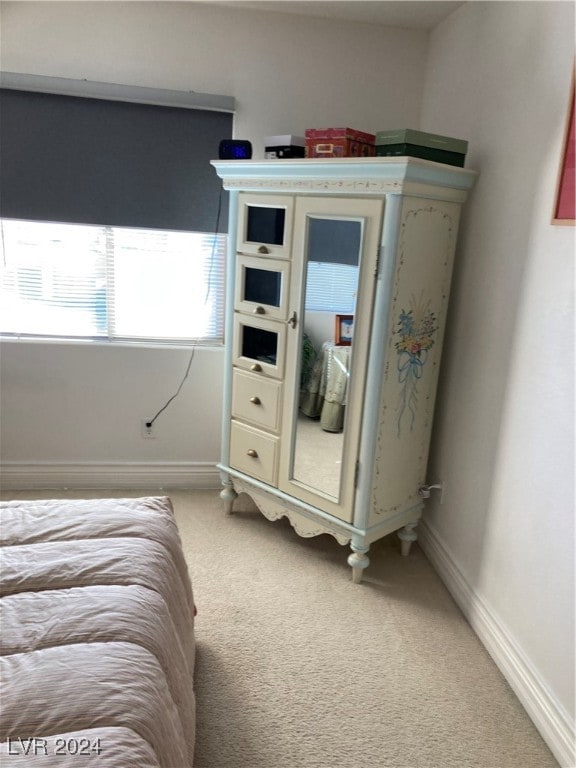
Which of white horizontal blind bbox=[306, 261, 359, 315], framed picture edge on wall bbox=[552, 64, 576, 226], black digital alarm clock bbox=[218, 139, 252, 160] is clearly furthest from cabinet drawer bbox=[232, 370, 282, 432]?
framed picture edge on wall bbox=[552, 64, 576, 226]

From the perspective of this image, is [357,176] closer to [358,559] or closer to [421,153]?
[421,153]

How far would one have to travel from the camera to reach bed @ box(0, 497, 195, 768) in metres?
0.97

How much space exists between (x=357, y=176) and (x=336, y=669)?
1690 millimetres

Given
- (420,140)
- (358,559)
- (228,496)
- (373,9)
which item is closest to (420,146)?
(420,140)

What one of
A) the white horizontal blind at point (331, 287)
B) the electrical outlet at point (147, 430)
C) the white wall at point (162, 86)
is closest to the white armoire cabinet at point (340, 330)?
the white horizontal blind at point (331, 287)

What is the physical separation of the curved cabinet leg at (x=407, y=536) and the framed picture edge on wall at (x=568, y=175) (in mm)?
1422

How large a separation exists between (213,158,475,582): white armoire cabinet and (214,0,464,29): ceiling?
808 millimetres

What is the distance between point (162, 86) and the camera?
8.59ft

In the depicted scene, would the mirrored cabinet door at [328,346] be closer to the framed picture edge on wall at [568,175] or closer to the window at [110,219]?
the framed picture edge on wall at [568,175]

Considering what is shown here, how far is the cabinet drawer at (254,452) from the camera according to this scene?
2514 millimetres

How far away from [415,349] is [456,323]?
0.29m

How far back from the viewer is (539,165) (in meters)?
1.82

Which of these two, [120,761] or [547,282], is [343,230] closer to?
[547,282]

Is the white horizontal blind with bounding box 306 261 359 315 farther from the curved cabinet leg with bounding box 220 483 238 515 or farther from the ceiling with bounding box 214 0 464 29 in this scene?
the ceiling with bounding box 214 0 464 29
